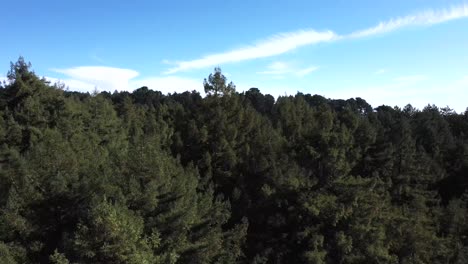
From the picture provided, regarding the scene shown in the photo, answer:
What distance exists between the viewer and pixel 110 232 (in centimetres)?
1998

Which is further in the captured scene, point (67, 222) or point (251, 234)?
point (251, 234)

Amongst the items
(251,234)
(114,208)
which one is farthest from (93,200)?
(251,234)

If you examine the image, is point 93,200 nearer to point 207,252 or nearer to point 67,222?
point 67,222

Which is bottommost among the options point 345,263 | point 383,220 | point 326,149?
point 345,263

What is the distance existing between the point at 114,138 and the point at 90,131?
1.95 metres

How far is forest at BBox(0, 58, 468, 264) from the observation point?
22.2 metres

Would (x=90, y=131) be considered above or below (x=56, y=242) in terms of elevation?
above

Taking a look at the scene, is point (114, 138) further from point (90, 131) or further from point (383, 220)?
point (383, 220)

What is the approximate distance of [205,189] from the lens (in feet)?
113

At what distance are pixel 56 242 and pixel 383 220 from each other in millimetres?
21664

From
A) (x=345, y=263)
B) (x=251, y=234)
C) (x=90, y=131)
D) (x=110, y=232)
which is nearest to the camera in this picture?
(x=110, y=232)

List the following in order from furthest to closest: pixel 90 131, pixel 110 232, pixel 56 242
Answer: pixel 90 131 → pixel 56 242 → pixel 110 232

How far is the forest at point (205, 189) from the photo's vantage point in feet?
Result: 72.8

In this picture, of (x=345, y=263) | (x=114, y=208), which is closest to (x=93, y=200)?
(x=114, y=208)
